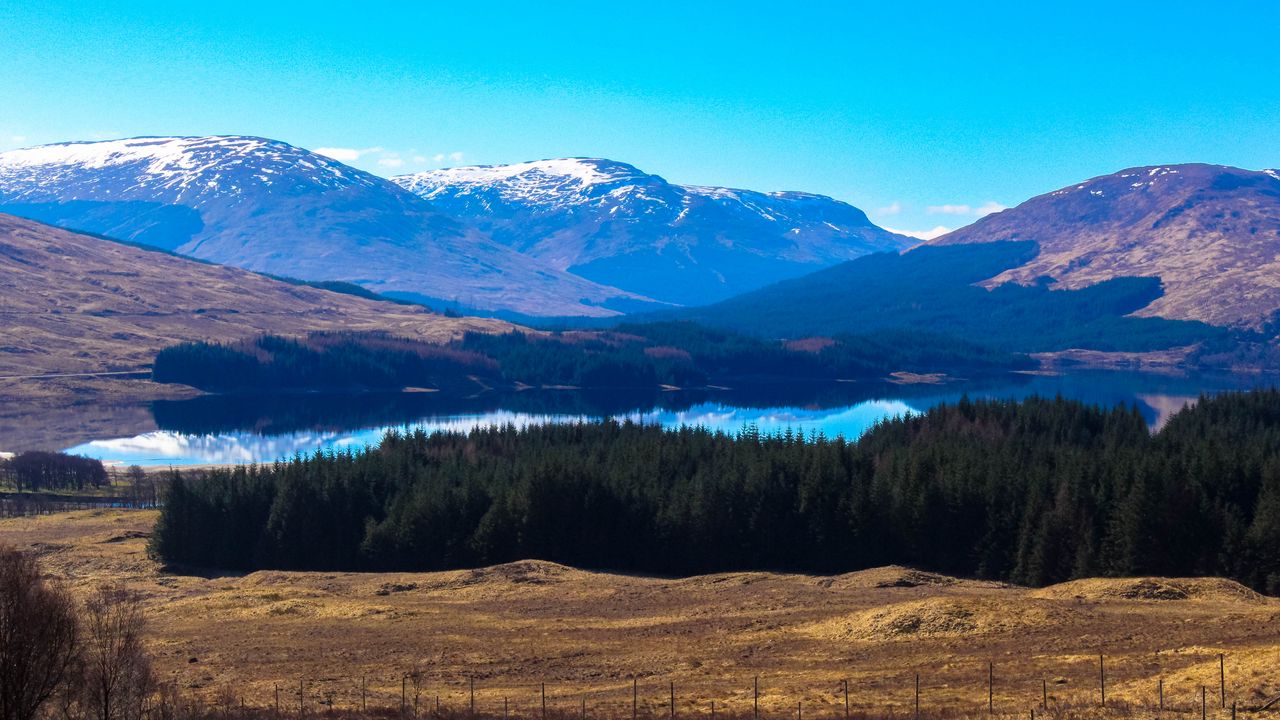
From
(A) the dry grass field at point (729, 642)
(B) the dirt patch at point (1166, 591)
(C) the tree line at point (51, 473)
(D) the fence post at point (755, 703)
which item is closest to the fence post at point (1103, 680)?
(A) the dry grass field at point (729, 642)

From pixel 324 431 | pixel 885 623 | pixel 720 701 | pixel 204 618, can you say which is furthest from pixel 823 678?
pixel 324 431

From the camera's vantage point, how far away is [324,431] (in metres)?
172

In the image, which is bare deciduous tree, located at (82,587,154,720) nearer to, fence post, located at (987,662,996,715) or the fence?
the fence

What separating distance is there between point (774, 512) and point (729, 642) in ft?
87.9

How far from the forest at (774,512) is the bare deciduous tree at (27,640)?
44.5 m

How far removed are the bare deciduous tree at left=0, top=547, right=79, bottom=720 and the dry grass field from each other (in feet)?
32.4

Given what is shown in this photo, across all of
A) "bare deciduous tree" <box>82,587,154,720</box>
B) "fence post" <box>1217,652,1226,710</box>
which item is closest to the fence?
"fence post" <box>1217,652,1226,710</box>

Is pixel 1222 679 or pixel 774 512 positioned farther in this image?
pixel 774 512

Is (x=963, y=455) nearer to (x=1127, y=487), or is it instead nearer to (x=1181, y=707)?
(x=1127, y=487)

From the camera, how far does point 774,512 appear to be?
7319 centimetres

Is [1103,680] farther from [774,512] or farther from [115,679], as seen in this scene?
[774,512]

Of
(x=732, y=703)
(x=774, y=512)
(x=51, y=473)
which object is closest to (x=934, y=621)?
(x=732, y=703)

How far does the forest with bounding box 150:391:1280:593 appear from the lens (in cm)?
6372

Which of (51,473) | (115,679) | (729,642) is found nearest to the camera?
(115,679)
